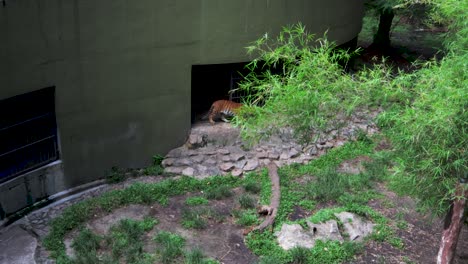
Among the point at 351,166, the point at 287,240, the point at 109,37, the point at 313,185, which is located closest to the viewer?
the point at 287,240

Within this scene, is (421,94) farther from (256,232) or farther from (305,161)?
(305,161)

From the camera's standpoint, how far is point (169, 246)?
7.30 m

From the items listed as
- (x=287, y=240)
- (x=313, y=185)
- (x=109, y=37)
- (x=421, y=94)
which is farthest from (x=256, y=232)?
(x=109, y=37)

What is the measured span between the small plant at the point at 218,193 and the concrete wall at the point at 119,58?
1.74 metres

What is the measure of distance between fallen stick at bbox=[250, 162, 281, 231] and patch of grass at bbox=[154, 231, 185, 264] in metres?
1.22

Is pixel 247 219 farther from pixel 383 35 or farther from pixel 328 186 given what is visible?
pixel 383 35

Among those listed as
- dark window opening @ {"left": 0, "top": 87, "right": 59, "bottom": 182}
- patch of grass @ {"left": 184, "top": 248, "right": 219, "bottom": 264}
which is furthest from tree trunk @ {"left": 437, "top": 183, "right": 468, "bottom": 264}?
dark window opening @ {"left": 0, "top": 87, "right": 59, "bottom": 182}

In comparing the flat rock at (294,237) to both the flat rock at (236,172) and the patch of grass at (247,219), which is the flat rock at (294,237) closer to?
the patch of grass at (247,219)

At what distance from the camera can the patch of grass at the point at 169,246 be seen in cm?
711

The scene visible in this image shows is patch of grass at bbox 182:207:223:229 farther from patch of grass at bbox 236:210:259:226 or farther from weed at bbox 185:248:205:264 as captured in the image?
weed at bbox 185:248:205:264

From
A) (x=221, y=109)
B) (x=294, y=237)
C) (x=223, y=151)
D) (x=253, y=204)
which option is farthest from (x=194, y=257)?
(x=221, y=109)

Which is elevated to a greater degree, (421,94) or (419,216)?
(421,94)

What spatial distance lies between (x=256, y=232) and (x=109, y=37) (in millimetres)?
4129

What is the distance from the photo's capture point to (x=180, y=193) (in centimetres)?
914
